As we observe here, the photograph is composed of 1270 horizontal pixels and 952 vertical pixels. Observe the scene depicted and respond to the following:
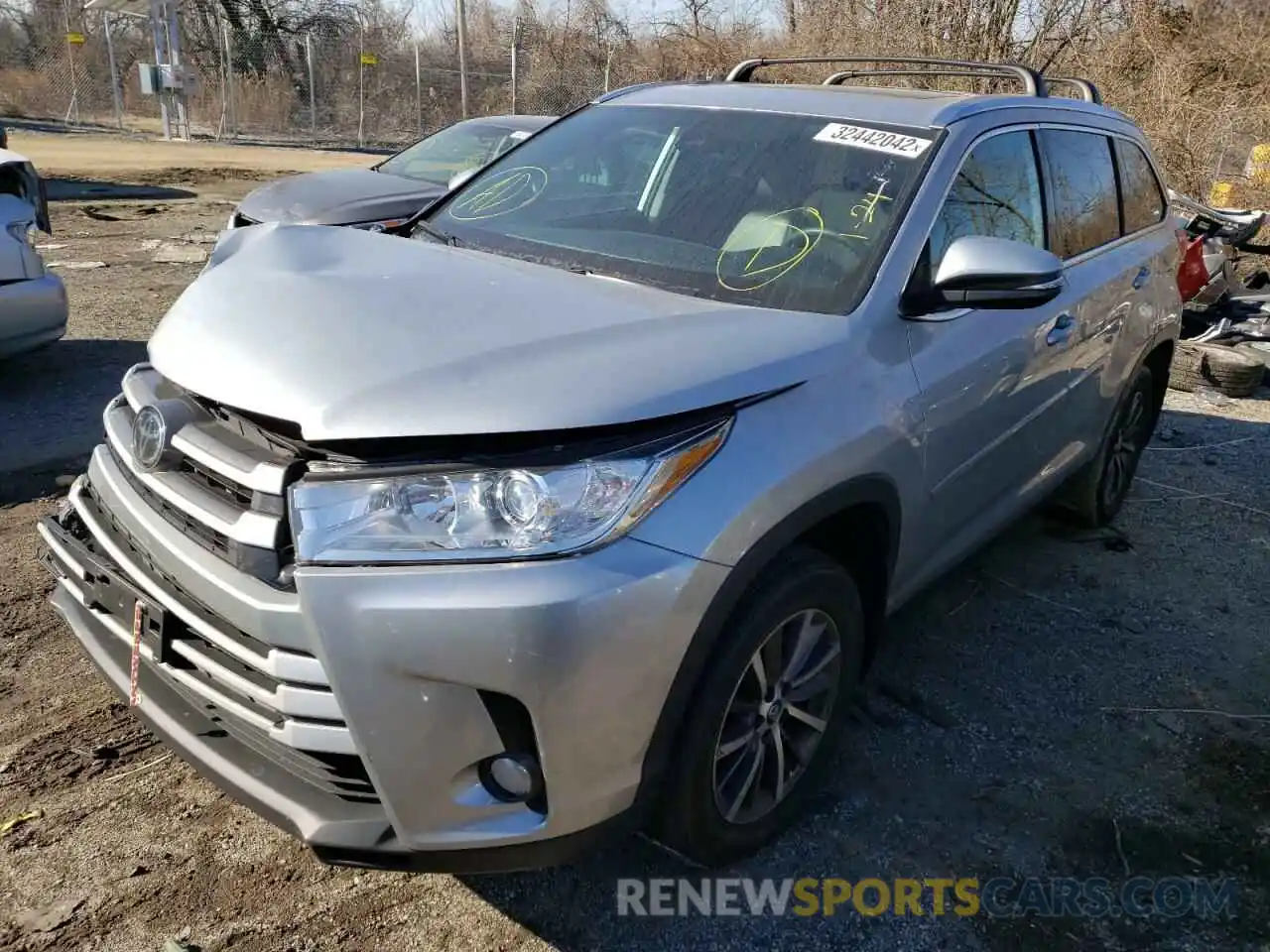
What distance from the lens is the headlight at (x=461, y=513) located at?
1.91 metres

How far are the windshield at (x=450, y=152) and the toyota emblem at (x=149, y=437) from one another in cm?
666

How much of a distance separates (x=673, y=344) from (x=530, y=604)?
2.39ft

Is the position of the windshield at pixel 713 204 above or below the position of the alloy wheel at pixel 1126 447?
above

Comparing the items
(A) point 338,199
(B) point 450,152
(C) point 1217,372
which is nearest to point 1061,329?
(C) point 1217,372

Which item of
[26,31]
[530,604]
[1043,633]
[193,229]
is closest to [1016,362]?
[1043,633]

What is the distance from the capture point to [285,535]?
1.99 m

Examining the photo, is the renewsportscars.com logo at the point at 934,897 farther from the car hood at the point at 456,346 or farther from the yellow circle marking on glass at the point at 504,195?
the yellow circle marking on glass at the point at 504,195

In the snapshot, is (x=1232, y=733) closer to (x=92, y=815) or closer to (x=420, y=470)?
(x=420, y=470)

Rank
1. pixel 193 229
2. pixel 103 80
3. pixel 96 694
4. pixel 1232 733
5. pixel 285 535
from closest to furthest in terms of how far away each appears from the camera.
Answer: pixel 285 535, pixel 96 694, pixel 1232 733, pixel 193 229, pixel 103 80

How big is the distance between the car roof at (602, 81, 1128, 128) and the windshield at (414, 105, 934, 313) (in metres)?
0.06

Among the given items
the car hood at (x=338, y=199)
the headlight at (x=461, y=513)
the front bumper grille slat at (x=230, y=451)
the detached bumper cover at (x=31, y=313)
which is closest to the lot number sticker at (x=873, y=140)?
the headlight at (x=461, y=513)

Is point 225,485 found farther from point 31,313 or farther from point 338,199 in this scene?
point 338,199

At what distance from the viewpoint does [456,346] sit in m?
2.19

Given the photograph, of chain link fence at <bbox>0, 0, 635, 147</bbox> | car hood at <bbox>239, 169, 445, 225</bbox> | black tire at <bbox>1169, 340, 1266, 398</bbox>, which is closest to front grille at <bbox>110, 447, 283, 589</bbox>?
car hood at <bbox>239, 169, 445, 225</bbox>
